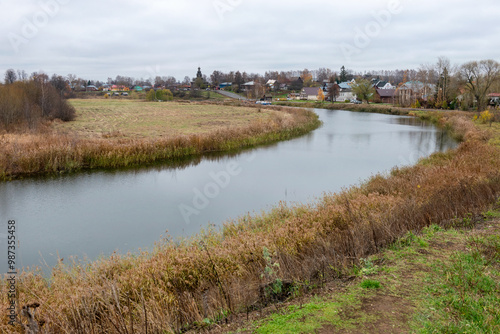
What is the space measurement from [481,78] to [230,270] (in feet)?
170

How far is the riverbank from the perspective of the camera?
4.64 m

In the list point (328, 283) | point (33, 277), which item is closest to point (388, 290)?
point (328, 283)

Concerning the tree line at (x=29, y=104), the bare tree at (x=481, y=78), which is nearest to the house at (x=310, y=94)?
the bare tree at (x=481, y=78)

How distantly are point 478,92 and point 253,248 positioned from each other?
1976 inches

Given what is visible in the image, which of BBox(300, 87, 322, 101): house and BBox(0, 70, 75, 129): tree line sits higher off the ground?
BBox(300, 87, 322, 101): house

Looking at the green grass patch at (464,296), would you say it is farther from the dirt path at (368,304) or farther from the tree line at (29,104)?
the tree line at (29,104)

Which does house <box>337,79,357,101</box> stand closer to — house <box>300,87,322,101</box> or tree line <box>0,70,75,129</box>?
house <box>300,87,322,101</box>

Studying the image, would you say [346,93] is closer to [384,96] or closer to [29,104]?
[384,96]

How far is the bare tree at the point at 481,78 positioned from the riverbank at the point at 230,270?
143 ft

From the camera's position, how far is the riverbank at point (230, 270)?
4.64 metres

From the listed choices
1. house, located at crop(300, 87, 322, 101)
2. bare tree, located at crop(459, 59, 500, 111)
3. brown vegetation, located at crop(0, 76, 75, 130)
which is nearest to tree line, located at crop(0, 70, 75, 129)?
brown vegetation, located at crop(0, 76, 75, 130)

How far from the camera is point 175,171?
18.1 m

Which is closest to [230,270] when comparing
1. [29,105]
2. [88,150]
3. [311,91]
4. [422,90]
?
[88,150]

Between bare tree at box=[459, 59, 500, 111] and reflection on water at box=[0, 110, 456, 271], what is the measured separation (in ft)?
89.5
